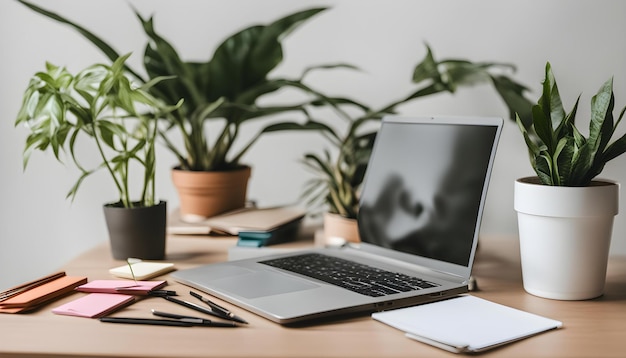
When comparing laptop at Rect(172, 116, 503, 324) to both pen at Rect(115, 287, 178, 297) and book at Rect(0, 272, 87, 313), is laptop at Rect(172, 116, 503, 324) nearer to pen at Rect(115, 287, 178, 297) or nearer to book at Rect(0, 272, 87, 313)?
pen at Rect(115, 287, 178, 297)

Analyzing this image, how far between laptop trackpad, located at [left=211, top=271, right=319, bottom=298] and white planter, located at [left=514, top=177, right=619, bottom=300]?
0.29 metres

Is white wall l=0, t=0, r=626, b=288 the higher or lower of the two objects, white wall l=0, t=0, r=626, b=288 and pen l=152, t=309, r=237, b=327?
the higher

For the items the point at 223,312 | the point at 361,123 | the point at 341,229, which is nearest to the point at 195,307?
the point at 223,312

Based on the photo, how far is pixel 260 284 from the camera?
0.90 metres

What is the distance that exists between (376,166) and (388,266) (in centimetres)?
19

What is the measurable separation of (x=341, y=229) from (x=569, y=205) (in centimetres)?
44

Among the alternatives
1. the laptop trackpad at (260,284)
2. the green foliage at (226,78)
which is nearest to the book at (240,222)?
the green foliage at (226,78)

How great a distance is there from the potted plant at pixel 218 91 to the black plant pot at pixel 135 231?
195 mm

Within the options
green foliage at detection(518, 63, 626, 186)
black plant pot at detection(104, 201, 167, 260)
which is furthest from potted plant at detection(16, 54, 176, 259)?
green foliage at detection(518, 63, 626, 186)

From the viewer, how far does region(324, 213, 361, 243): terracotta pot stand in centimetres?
118

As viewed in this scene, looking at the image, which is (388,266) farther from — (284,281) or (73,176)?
(73,176)

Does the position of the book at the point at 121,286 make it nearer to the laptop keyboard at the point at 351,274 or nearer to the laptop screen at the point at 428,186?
the laptop keyboard at the point at 351,274

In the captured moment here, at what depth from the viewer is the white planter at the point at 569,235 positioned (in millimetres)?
839

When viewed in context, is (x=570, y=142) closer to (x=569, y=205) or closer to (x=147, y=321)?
(x=569, y=205)
